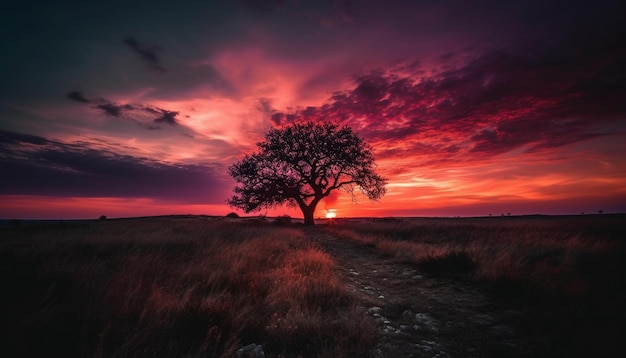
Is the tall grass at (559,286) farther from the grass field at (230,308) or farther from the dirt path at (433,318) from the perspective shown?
the dirt path at (433,318)

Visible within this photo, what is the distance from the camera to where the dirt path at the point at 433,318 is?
3818 millimetres

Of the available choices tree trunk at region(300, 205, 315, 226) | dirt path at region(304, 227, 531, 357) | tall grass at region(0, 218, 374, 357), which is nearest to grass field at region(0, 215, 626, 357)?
tall grass at region(0, 218, 374, 357)

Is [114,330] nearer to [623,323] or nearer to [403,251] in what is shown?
[623,323]

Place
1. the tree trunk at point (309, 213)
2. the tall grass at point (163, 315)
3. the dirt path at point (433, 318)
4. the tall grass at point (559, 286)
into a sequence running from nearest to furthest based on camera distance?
the tall grass at point (163, 315) → the tall grass at point (559, 286) → the dirt path at point (433, 318) → the tree trunk at point (309, 213)

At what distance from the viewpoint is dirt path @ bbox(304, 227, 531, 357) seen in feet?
12.5

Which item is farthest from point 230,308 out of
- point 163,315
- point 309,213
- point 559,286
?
point 309,213

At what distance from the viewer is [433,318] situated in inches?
197

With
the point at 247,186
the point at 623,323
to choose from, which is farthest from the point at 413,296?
the point at 247,186

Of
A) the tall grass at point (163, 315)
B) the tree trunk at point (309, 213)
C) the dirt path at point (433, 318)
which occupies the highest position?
the tree trunk at point (309, 213)

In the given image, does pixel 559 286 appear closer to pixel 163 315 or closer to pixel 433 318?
pixel 433 318

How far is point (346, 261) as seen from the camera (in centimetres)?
1098

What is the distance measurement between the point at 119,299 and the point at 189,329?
144 centimetres

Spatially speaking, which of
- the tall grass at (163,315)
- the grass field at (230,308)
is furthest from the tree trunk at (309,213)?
the tall grass at (163,315)

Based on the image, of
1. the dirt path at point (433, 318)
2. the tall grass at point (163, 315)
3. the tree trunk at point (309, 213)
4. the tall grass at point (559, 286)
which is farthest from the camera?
the tree trunk at point (309, 213)
